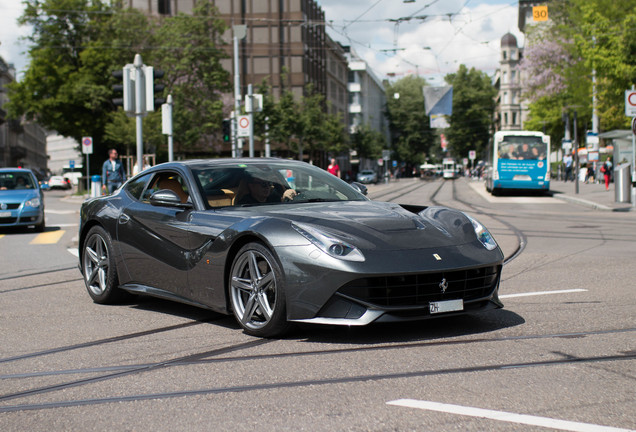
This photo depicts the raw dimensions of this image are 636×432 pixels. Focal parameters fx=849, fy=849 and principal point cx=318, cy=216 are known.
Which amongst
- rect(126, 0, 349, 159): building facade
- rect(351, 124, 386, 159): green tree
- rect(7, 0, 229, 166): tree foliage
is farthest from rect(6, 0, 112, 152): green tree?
rect(351, 124, 386, 159): green tree

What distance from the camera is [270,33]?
74.9m

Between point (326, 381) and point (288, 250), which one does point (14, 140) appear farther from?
point (326, 381)

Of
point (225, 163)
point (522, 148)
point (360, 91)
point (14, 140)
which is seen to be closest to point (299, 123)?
point (522, 148)

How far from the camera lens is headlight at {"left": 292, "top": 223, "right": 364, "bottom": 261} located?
5.27 metres

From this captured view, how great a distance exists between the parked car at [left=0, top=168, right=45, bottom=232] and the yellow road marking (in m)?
0.53

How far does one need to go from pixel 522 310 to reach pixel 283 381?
9.07ft

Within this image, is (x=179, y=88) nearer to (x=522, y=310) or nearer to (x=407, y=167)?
(x=522, y=310)

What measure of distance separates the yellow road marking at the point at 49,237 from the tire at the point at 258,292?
10745 mm

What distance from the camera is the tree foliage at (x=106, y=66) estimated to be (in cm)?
5575

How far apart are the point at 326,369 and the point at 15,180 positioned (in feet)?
53.5

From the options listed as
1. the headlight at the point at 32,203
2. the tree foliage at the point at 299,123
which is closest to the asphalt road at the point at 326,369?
the headlight at the point at 32,203

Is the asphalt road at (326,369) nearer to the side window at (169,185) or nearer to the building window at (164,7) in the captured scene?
the side window at (169,185)

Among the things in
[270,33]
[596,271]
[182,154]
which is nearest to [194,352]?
[596,271]

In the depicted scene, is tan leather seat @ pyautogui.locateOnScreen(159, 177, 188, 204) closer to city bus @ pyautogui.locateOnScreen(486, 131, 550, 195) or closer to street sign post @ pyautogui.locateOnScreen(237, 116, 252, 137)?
street sign post @ pyautogui.locateOnScreen(237, 116, 252, 137)
